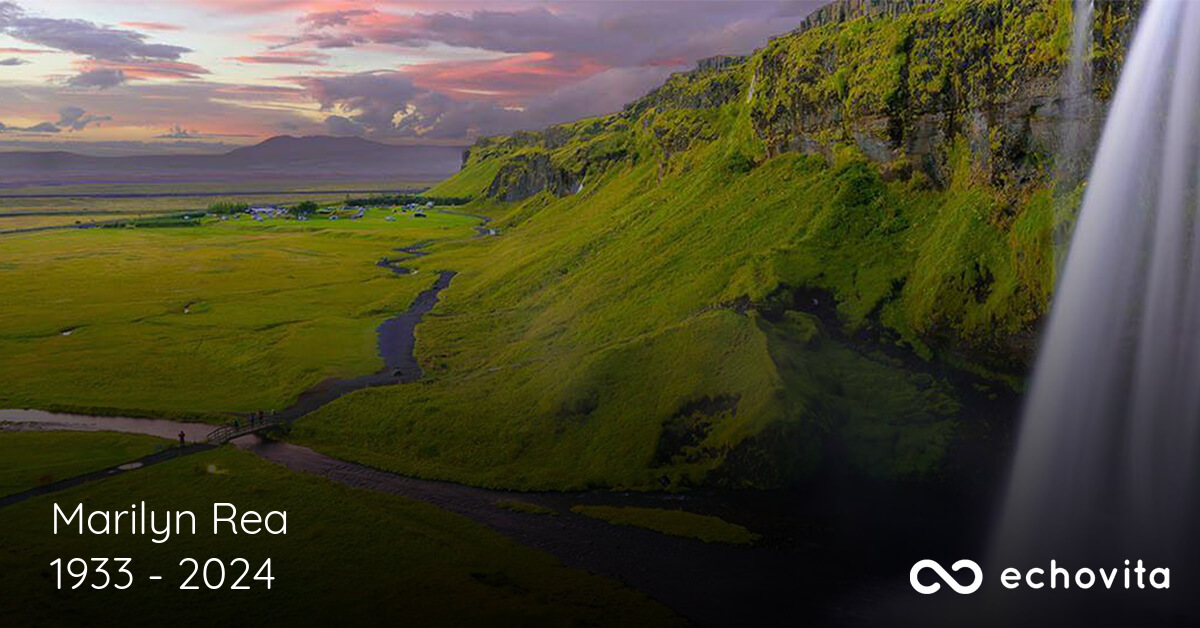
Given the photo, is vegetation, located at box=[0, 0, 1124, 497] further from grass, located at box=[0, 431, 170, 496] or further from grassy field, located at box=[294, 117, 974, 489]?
grass, located at box=[0, 431, 170, 496]

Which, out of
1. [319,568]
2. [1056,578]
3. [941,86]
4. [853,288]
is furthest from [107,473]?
[941,86]

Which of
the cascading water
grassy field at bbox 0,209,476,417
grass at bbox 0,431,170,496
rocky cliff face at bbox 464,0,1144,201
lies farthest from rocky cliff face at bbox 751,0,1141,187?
grass at bbox 0,431,170,496

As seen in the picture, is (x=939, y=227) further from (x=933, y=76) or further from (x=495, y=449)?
(x=495, y=449)

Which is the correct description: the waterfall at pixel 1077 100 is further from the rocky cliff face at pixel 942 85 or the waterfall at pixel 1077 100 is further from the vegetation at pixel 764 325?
the vegetation at pixel 764 325

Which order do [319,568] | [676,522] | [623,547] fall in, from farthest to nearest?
[676,522] → [623,547] → [319,568]

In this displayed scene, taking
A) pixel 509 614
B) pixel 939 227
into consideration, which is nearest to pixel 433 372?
pixel 509 614

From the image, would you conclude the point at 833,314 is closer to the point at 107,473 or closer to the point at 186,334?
the point at 107,473
